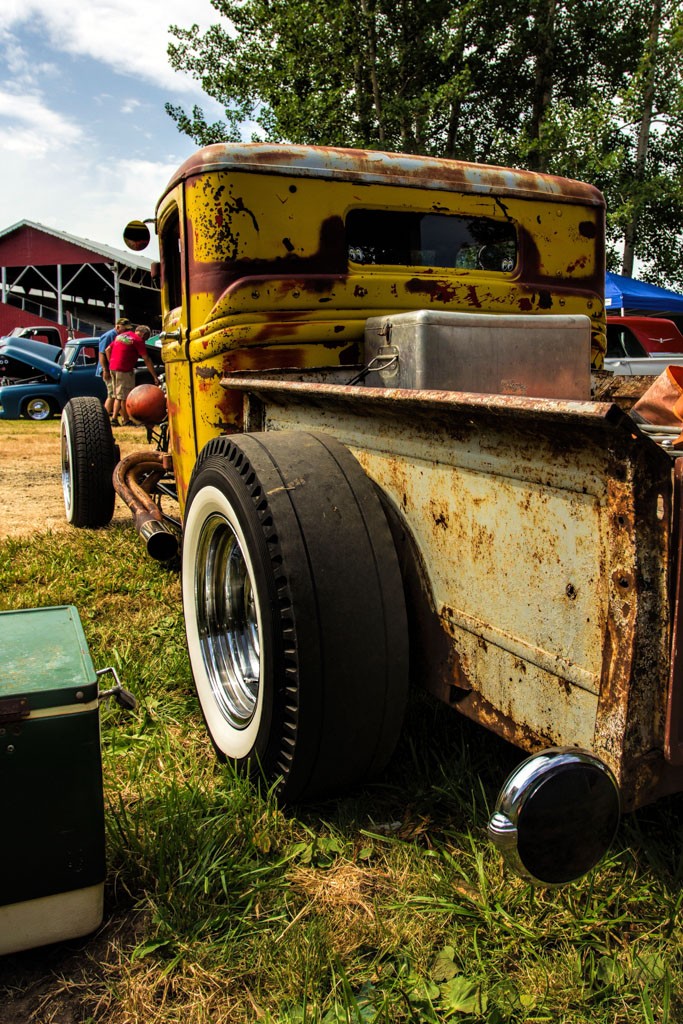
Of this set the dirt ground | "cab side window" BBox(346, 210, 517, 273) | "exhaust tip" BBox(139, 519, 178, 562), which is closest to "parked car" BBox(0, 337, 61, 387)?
the dirt ground

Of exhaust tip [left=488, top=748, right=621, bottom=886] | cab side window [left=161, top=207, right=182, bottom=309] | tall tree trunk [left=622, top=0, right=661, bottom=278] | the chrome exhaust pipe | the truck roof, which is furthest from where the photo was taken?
tall tree trunk [left=622, top=0, right=661, bottom=278]

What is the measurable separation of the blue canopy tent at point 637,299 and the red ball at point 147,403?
30.8 feet

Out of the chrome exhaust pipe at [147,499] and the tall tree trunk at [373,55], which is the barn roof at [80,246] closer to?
the tall tree trunk at [373,55]

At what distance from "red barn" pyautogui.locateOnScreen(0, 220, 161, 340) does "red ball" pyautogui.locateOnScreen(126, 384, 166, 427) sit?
71.5ft

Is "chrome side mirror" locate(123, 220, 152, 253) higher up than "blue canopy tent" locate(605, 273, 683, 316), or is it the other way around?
"blue canopy tent" locate(605, 273, 683, 316)

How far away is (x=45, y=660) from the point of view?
1611 millimetres

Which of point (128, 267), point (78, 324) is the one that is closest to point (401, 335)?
point (128, 267)

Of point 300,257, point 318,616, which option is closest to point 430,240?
point 300,257

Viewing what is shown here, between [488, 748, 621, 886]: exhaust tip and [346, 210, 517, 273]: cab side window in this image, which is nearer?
[488, 748, 621, 886]: exhaust tip

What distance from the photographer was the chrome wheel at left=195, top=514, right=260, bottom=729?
2297 millimetres

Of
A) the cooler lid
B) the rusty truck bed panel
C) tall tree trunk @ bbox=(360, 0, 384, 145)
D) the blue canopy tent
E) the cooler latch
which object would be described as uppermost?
tall tree trunk @ bbox=(360, 0, 384, 145)

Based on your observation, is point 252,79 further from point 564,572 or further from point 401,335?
point 564,572

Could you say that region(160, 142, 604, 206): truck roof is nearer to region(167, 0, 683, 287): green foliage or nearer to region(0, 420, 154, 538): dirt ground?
region(0, 420, 154, 538): dirt ground

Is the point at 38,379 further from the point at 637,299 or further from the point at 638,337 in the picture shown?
the point at 637,299
